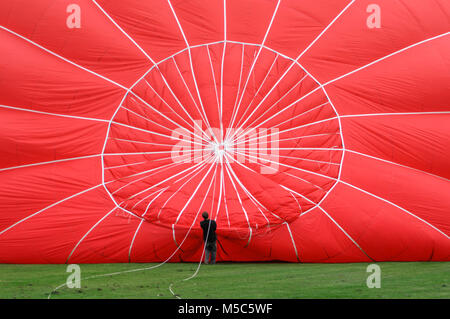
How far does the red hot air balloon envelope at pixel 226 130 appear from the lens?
854 centimetres

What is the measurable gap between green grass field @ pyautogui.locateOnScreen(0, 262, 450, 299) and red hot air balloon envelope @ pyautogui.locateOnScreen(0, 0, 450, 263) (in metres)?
0.44

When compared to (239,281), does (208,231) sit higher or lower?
higher

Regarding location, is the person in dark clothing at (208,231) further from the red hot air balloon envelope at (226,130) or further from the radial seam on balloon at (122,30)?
the radial seam on balloon at (122,30)

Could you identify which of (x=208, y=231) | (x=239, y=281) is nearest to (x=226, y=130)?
(x=208, y=231)

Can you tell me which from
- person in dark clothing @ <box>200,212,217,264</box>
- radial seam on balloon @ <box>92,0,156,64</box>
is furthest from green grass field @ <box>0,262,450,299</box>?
radial seam on balloon @ <box>92,0,156,64</box>

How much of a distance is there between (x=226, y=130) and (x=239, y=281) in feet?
7.48

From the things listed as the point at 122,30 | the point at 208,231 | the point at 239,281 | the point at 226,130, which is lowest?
the point at 239,281

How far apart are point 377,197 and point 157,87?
10.6ft

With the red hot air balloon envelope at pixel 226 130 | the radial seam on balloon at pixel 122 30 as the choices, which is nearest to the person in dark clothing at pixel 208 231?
the red hot air balloon envelope at pixel 226 130

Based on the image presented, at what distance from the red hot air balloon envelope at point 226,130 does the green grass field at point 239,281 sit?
0.44 m

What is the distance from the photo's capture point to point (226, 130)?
28.3ft

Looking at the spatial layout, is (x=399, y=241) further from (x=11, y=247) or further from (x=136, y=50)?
(x=11, y=247)

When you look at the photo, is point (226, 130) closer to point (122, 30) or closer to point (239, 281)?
point (122, 30)

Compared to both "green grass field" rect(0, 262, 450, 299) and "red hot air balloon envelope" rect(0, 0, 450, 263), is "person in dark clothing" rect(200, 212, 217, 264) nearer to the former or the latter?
"red hot air balloon envelope" rect(0, 0, 450, 263)
